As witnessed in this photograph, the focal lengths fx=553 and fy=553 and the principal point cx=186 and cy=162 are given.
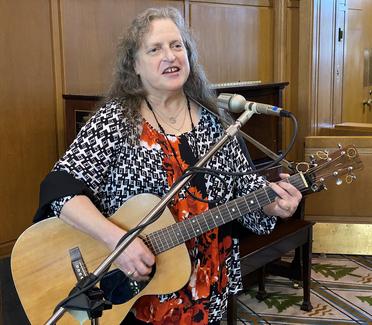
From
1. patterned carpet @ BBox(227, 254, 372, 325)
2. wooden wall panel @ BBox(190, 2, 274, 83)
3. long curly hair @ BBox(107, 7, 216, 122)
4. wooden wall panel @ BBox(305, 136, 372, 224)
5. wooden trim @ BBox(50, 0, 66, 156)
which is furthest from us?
wooden wall panel @ BBox(305, 136, 372, 224)

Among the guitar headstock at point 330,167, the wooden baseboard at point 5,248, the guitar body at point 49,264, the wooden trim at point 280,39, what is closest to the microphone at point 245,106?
the guitar headstock at point 330,167

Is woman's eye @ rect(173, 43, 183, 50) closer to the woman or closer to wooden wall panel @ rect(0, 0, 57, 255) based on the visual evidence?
the woman

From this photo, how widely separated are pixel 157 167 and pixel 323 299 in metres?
2.06

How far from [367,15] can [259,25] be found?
193 cm

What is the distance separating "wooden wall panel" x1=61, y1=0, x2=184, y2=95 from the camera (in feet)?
9.22

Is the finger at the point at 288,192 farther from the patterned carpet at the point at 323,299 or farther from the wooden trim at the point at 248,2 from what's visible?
the wooden trim at the point at 248,2

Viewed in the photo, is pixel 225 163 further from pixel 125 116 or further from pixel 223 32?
pixel 223 32

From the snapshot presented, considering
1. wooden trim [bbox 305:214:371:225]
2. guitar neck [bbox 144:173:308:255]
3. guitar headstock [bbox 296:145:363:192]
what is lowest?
wooden trim [bbox 305:214:371:225]

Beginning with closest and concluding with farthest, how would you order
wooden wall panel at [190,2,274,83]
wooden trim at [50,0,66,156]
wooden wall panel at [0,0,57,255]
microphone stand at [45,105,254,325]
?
microphone stand at [45,105,254,325], wooden wall panel at [0,0,57,255], wooden trim at [50,0,66,156], wooden wall panel at [190,2,274,83]

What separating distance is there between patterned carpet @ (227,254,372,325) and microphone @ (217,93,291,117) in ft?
6.17

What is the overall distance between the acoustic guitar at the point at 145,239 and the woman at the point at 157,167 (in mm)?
37

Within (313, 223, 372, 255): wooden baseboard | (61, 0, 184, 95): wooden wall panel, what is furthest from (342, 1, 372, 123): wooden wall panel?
(61, 0, 184, 95): wooden wall panel

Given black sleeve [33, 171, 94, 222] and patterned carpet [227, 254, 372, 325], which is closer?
black sleeve [33, 171, 94, 222]

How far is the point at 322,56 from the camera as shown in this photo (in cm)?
413
